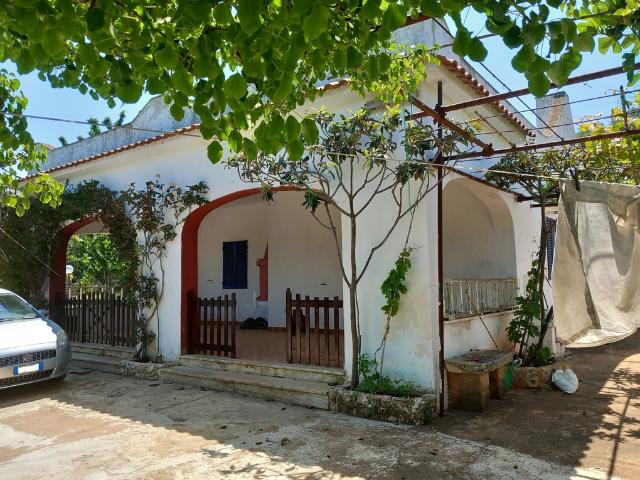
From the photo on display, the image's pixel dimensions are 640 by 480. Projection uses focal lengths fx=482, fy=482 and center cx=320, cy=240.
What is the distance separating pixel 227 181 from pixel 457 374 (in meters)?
4.31

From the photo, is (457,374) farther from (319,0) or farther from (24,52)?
(24,52)

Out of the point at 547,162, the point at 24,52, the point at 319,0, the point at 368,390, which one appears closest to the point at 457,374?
the point at 368,390

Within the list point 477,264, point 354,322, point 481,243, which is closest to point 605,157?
point 481,243

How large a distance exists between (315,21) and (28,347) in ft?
21.8

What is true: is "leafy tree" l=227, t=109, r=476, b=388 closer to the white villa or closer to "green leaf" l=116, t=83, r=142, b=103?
the white villa

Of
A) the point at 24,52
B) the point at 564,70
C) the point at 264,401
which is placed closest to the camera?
the point at 564,70

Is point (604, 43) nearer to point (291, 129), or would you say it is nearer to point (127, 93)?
point (291, 129)

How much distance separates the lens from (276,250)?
10766 mm

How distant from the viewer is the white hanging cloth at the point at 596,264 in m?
3.92

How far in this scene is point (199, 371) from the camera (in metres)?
7.29

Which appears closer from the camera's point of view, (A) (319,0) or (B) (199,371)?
(A) (319,0)

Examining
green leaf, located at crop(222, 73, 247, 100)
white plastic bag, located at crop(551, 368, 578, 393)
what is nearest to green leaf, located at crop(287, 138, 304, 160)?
green leaf, located at crop(222, 73, 247, 100)

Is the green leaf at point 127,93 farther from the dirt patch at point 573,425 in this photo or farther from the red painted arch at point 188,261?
the red painted arch at point 188,261

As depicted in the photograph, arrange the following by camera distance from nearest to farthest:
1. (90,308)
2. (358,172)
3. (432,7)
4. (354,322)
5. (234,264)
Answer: (432,7)
(354,322)
(358,172)
(90,308)
(234,264)
